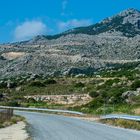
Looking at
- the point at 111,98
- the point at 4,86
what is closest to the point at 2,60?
the point at 4,86

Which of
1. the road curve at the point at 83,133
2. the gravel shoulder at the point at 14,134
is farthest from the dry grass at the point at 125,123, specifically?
the gravel shoulder at the point at 14,134

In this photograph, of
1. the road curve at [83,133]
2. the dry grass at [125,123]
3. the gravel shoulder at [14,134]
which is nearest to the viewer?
the road curve at [83,133]

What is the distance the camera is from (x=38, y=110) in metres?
78.0

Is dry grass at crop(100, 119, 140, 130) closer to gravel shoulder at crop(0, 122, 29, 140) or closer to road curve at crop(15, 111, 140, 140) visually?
road curve at crop(15, 111, 140, 140)

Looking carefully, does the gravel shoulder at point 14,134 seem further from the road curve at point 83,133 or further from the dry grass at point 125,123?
the dry grass at point 125,123

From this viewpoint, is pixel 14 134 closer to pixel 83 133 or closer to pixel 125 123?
pixel 83 133

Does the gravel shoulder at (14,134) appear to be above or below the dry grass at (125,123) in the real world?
below

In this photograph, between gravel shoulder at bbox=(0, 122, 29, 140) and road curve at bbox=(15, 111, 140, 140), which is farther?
gravel shoulder at bbox=(0, 122, 29, 140)

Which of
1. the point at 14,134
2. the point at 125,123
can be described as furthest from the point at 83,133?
the point at 125,123

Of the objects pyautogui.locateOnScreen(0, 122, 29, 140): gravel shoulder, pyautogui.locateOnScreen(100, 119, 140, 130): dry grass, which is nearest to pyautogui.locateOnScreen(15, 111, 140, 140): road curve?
pyautogui.locateOnScreen(0, 122, 29, 140): gravel shoulder

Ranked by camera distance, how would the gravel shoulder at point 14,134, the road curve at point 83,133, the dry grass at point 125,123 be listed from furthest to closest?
1. the dry grass at point 125,123
2. the gravel shoulder at point 14,134
3. the road curve at point 83,133

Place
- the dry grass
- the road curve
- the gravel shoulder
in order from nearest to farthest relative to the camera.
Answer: the road curve
the gravel shoulder
the dry grass

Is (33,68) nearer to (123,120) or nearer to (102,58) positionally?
(102,58)

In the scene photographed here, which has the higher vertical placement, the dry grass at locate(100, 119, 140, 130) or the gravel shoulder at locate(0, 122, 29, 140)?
the dry grass at locate(100, 119, 140, 130)
